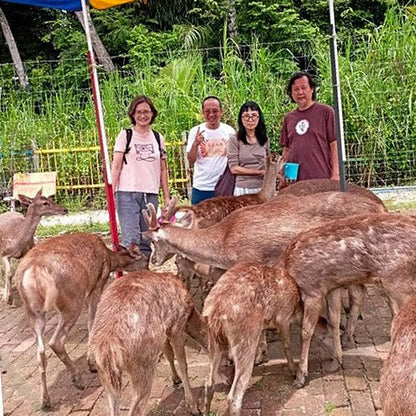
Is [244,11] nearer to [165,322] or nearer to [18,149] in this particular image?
[18,149]

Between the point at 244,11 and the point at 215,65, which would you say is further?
the point at 244,11

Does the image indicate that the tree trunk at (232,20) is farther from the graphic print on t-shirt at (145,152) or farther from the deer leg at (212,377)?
the deer leg at (212,377)

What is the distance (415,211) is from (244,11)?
1307 centimetres

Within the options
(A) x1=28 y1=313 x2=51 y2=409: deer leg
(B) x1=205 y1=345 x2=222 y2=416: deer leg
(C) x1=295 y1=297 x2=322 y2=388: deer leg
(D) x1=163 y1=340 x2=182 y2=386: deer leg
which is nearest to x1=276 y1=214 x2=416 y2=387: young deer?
(C) x1=295 y1=297 x2=322 y2=388: deer leg

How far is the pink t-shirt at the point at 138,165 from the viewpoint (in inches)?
269

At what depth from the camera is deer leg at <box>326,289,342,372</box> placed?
508cm

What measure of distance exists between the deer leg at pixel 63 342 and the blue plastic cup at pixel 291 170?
3.00 meters

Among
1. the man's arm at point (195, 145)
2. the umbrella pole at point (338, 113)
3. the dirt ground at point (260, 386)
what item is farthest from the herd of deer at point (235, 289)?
the man's arm at point (195, 145)

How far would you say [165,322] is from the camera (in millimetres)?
4410

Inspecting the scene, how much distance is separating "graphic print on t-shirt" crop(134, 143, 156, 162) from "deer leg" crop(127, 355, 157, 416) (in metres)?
3.17

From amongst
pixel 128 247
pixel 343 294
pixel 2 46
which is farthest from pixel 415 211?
pixel 2 46

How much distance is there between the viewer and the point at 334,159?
22.8ft

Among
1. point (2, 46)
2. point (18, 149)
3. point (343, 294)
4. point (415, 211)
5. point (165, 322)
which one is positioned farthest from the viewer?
point (2, 46)

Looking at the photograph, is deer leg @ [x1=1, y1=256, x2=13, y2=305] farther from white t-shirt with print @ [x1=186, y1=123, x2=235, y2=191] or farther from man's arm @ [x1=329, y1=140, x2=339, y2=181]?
man's arm @ [x1=329, y1=140, x2=339, y2=181]
